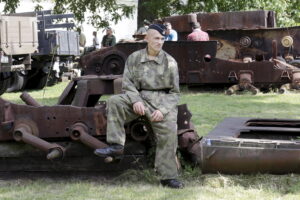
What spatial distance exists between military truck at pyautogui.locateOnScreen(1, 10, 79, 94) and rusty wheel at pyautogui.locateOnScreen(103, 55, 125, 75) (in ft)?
5.78

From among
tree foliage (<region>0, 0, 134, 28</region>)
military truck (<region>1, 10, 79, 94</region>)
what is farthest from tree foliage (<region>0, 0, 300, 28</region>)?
military truck (<region>1, 10, 79, 94</region>)

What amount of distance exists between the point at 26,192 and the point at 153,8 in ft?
55.1

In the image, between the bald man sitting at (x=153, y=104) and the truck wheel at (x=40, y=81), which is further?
the truck wheel at (x=40, y=81)

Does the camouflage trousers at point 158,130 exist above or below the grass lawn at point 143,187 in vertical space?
above

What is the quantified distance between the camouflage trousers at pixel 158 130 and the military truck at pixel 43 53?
10.3m

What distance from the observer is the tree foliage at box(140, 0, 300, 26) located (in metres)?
22.1

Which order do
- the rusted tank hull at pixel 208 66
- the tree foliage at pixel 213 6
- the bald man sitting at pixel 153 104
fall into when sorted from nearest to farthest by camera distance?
the bald man sitting at pixel 153 104, the rusted tank hull at pixel 208 66, the tree foliage at pixel 213 6

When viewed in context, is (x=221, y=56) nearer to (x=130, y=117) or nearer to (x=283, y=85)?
(x=283, y=85)

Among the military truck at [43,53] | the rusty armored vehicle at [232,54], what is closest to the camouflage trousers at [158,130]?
the rusty armored vehicle at [232,54]

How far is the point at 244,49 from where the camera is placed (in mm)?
15664

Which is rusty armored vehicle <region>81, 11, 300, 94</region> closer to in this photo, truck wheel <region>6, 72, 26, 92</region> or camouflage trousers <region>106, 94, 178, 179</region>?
truck wheel <region>6, 72, 26, 92</region>

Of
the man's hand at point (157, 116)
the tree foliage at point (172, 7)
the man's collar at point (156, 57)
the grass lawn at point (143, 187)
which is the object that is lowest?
the grass lawn at point (143, 187)

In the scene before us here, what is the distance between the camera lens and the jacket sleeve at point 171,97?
561 cm

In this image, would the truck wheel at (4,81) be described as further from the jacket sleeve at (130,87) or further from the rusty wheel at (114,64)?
the jacket sleeve at (130,87)
